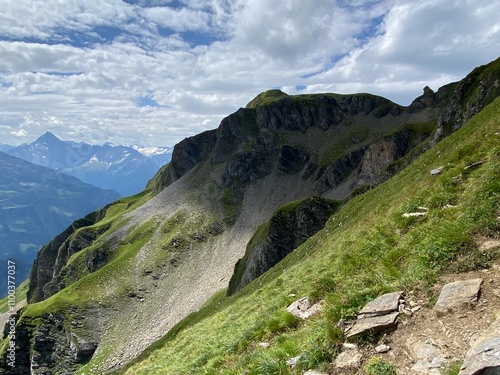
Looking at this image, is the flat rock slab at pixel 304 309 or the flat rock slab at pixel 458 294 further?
the flat rock slab at pixel 304 309

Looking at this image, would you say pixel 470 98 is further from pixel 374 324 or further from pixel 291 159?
pixel 291 159

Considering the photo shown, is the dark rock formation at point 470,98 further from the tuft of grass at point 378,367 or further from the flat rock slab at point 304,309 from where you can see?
the tuft of grass at point 378,367

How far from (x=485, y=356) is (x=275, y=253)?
234 ft

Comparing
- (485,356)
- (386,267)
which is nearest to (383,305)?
(386,267)

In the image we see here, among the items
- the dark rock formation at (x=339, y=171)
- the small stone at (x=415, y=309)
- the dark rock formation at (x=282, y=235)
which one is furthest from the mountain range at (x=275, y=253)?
the dark rock formation at (x=339, y=171)

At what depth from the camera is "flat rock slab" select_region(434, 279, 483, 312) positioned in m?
8.52

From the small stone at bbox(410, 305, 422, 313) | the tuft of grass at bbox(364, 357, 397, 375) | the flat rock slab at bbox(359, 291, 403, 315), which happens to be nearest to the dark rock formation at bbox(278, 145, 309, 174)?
the flat rock slab at bbox(359, 291, 403, 315)

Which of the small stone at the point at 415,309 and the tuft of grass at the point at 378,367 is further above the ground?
the small stone at the point at 415,309

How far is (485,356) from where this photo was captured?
615 cm

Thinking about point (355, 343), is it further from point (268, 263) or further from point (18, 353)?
point (18, 353)

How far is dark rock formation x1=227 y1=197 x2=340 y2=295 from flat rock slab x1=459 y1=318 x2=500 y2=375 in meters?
68.3

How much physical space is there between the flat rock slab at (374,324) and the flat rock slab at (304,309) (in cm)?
324

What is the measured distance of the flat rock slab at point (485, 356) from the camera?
5.92 meters

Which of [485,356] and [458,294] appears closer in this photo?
[485,356]
